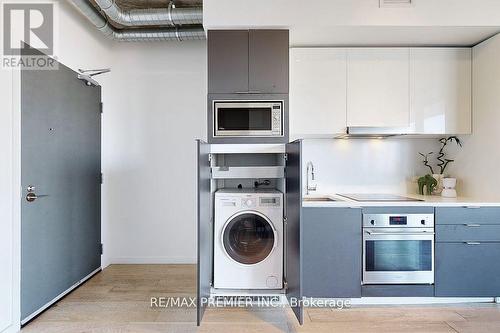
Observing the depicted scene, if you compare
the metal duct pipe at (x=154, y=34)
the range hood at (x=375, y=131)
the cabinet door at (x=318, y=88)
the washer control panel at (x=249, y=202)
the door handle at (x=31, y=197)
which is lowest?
the washer control panel at (x=249, y=202)

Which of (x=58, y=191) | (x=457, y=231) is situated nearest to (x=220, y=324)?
(x=58, y=191)

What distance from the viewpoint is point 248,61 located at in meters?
2.58

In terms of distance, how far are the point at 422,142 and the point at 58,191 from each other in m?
3.61

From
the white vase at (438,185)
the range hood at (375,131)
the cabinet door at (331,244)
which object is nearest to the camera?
the cabinet door at (331,244)

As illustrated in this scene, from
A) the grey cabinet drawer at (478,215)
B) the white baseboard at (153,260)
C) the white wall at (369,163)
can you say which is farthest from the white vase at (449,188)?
the white baseboard at (153,260)

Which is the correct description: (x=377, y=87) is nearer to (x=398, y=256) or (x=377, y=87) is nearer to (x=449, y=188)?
(x=449, y=188)

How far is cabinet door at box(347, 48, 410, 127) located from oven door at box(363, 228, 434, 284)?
3.33 feet

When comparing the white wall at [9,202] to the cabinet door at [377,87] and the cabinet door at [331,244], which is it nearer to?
the cabinet door at [331,244]

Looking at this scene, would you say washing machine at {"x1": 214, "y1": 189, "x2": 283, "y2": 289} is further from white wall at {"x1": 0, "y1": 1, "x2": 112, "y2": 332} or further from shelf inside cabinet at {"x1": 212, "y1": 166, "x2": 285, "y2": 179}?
white wall at {"x1": 0, "y1": 1, "x2": 112, "y2": 332}

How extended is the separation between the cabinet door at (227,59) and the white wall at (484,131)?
2167 mm

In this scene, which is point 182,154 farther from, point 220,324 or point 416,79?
point 416,79

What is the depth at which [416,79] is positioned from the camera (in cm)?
284

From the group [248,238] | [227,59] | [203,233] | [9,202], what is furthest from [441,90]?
[9,202]

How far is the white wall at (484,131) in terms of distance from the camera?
103 inches
